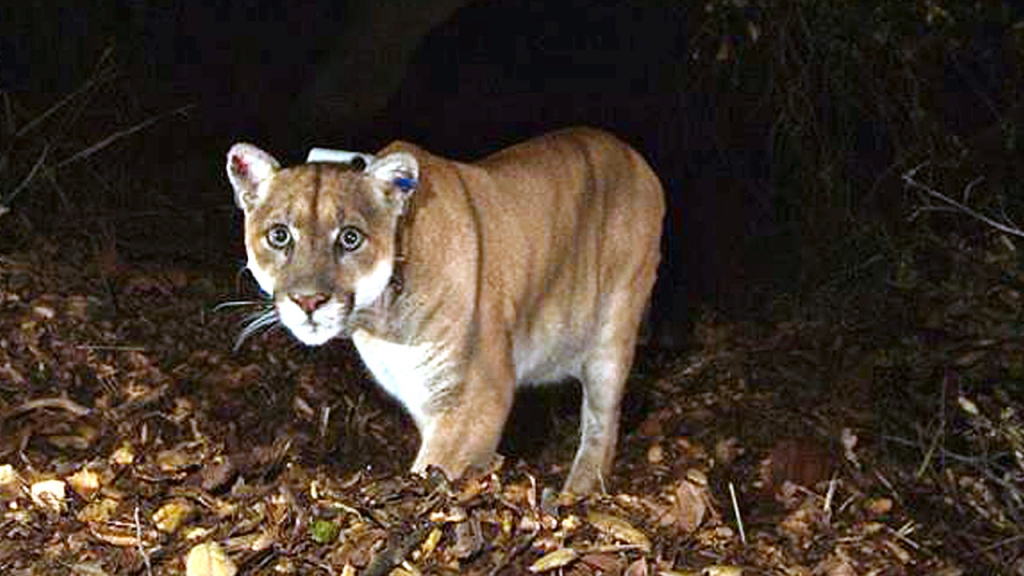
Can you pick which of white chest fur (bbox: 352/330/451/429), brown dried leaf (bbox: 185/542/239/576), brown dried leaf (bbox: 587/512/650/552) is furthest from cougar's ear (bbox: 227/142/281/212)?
brown dried leaf (bbox: 587/512/650/552)

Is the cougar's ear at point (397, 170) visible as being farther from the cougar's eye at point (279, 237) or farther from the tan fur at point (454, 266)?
the cougar's eye at point (279, 237)

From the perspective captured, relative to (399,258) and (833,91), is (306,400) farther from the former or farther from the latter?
(833,91)

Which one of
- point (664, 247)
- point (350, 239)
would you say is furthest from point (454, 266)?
point (664, 247)

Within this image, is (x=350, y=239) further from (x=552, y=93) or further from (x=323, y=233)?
(x=552, y=93)

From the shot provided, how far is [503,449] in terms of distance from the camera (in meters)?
7.80

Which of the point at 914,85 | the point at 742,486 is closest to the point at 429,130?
the point at 914,85

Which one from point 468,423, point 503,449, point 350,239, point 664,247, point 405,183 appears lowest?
point 503,449

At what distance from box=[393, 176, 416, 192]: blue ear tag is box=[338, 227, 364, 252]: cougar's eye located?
0.80ft

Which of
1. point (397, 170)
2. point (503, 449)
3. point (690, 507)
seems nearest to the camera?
point (690, 507)

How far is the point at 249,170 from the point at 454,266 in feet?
2.59

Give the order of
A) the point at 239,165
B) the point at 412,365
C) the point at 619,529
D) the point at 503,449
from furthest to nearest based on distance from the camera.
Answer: the point at 503,449, the point at 412,365, the point at 239,165, the point at 619,529

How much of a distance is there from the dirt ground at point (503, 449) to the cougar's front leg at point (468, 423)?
0.21 meters

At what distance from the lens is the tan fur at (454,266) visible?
5441 millimetres

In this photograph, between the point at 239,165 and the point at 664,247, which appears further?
the point at 664,247
